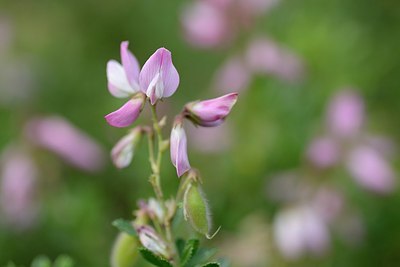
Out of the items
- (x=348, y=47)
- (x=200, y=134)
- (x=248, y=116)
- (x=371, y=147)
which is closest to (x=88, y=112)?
(x=200, y=134)

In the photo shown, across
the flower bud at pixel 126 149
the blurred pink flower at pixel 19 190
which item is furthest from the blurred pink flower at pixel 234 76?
the flower bud at pixel 126 149

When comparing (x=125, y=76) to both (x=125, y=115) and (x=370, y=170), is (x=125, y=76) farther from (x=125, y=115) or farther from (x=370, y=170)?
(x=370, y=170)

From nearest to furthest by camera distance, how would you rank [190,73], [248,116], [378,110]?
1. [248,116]
2. [378,110]
3. [190,73]

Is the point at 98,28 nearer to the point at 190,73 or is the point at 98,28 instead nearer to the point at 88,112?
the point at 190,73

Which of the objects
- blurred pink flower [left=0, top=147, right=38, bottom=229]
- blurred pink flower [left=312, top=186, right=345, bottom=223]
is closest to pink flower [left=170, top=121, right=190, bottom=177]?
blurred pink flower [left=312, top=186, right=345, bottom=223]

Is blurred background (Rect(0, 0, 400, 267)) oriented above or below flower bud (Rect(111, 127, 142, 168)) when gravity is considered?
above

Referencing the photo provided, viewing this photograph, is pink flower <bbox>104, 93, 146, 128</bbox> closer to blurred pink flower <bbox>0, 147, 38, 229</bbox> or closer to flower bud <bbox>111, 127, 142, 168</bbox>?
flower bud <bbox>111, 127, 142, 168</bbox>
